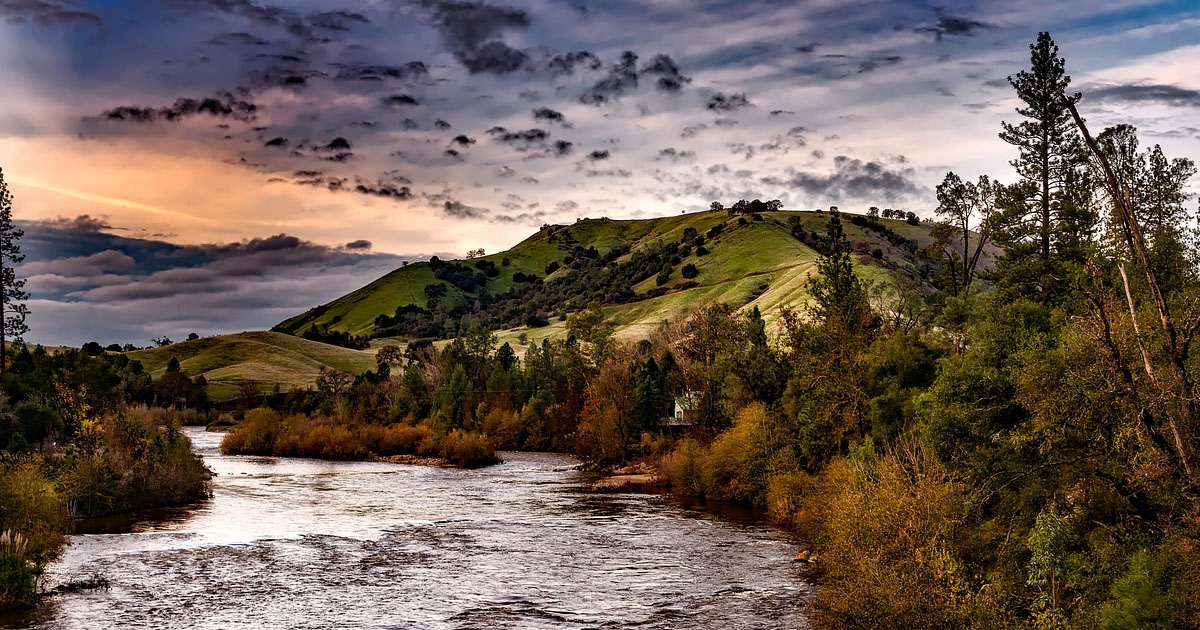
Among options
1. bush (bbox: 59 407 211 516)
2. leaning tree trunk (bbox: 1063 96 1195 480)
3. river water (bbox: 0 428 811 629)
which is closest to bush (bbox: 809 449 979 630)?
river water (bbox: 0 428 811 629)

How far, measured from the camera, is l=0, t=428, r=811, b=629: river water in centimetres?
3128

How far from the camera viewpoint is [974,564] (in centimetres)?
3108

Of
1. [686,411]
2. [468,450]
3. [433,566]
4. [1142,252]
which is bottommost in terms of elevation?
[433,566]

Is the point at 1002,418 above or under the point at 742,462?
above

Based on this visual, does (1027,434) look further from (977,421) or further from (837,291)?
(837,291)

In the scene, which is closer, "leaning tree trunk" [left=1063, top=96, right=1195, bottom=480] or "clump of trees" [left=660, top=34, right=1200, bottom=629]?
"leaning tree trunk" [left=1063, top=96, right=1195, bottom=480]

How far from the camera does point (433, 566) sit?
4081 cm

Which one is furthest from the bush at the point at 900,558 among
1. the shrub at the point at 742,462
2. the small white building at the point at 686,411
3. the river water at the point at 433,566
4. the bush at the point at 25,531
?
the small white building at the point at 686,411

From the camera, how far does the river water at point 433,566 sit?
3128 cm

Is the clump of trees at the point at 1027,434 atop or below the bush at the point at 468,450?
atop

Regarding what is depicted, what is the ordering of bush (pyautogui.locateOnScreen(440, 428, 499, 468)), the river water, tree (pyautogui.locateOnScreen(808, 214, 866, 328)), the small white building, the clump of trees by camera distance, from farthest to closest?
bush (pyautogui.locateOnScreen(440, 428, 499, 468)) → the small white building → tree (pyautogui.locateOnScreen(808, 214, 866, 328)) → the river water → the clump of trees

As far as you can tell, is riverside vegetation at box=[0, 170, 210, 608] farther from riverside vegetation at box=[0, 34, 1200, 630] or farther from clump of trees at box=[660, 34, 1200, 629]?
clump of trees at box=[660, 34, 1200, 629]

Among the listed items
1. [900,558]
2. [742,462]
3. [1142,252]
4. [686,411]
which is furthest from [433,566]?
[686,411]

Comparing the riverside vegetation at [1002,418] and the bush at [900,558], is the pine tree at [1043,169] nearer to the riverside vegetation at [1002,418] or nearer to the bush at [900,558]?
the riverside vegetation at [1002,418]
